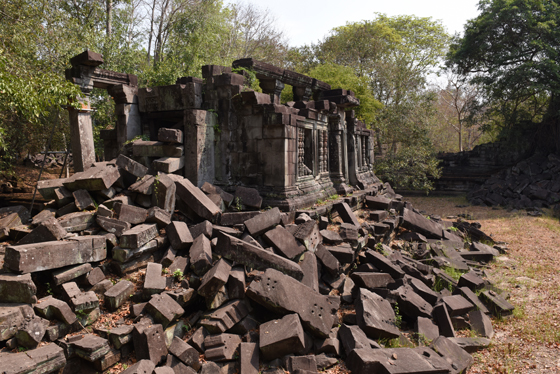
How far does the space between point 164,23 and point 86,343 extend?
2320cm

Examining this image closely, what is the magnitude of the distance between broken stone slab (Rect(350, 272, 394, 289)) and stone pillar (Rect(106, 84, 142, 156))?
6348 mm


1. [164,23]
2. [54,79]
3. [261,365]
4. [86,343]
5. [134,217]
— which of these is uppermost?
[164,23]

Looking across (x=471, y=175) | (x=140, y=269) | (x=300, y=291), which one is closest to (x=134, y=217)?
(x=140, y=269)

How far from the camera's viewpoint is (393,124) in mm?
18906

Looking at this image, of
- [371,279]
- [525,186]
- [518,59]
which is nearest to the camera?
[371,279]

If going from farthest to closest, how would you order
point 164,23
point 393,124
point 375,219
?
point 164,23 → point 393,124 → point 375,219

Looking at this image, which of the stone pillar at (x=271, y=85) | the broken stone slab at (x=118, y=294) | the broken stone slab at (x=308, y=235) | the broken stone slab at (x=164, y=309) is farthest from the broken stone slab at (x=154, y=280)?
the stone pillar at (x=271, y=85)

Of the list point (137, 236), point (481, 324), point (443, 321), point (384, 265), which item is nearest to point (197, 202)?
point (137, 236)

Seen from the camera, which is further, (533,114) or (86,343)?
(533,114)

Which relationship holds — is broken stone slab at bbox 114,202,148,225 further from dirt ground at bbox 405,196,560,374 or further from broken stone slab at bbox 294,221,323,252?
dirt ground at bbox 405,196,560,374

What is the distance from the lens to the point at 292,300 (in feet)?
15.3

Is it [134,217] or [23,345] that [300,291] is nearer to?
[134,217]

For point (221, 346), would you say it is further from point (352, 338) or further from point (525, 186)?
point (525, 186)

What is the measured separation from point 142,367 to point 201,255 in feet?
5.60
